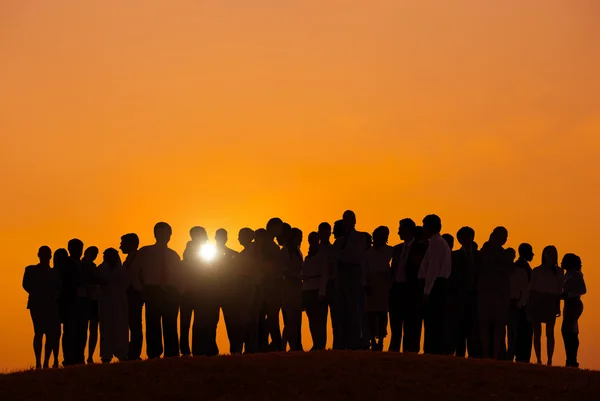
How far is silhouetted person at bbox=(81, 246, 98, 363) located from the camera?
79.2ft

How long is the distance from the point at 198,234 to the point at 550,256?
7.80 metres

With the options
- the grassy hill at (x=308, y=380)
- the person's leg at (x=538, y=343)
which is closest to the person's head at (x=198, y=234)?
the grassy hill at (x=308, y=380)

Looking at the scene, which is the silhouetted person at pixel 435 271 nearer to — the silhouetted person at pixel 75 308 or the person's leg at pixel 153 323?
the person's leg at pixel 153 323

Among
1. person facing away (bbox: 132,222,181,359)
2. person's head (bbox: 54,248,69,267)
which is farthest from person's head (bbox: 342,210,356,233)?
person's head (bbox: 54,248,69,267)

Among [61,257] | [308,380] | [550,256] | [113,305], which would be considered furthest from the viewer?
[61,257]

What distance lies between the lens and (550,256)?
78.6 ft

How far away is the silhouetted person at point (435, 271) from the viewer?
2105 centimetres

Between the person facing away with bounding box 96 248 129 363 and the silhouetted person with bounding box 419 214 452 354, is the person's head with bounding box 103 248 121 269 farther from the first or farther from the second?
the silhouetted person with bounding box 419 214 452 354

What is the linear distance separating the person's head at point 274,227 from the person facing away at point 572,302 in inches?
262

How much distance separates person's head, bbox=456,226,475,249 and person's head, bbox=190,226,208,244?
524 centimetres

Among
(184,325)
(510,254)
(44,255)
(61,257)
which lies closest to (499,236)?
(510,254)

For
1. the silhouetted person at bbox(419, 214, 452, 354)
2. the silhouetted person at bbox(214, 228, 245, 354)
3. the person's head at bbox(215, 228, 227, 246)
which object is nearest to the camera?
the silhouetted person at bbox(419, 214, 452, 354)

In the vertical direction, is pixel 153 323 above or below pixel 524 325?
above

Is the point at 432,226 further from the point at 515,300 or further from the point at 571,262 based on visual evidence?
the point at 571,262
